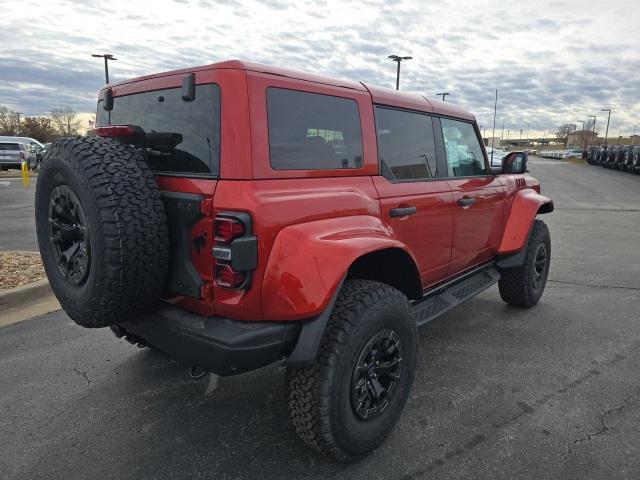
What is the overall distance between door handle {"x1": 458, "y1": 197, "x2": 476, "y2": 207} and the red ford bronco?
2.86 ft

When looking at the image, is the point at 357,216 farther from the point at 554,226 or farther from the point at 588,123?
the point at 588,123

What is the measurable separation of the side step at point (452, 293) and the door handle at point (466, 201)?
24.7 inches

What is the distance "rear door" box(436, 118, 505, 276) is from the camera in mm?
3617

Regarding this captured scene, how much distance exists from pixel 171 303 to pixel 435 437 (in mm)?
1616

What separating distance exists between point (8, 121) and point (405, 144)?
A: 272ft

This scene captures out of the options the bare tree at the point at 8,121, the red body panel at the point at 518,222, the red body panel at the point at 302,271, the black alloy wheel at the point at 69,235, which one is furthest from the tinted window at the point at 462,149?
the bare tree at the point at 8,121

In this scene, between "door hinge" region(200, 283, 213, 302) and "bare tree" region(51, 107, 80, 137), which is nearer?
"door hinge" region(200, 283, 213, 302)

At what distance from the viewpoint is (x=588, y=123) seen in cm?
9419

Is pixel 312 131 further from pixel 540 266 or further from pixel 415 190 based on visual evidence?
pixel 540 266

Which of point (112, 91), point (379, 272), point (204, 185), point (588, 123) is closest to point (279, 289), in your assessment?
point (204, 185)

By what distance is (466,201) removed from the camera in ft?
11.8

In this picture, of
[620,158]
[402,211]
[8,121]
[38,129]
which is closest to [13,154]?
[402,211]

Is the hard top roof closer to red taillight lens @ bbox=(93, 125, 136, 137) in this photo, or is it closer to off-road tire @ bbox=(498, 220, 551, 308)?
red taillight lens @ bbox=(93, 125, 136, 137)

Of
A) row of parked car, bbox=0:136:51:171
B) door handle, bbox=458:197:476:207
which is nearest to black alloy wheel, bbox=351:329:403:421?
door handle, bbox=458:197:476:207
